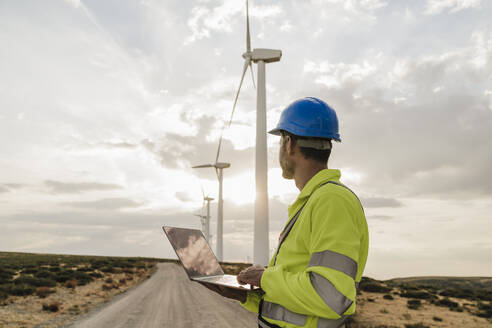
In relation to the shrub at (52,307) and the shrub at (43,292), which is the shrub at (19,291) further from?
the shrub at (52,307)

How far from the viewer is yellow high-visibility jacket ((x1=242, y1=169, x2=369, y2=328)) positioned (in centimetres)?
186

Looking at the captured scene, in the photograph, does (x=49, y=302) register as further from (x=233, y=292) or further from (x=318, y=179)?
(x=318, y=179)

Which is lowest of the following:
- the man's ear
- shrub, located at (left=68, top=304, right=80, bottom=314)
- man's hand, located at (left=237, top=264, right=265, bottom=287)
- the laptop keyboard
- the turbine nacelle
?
shrub, located at (left=68, top=304, right=80, bottom=314)

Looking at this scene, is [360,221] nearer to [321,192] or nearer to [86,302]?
[321,192]

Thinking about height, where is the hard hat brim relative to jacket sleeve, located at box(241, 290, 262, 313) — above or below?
above

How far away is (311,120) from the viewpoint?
2.45 m

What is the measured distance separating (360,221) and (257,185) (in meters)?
23.3

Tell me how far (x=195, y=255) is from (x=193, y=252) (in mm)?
31

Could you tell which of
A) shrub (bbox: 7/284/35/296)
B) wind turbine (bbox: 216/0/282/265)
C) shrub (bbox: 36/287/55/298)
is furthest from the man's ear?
shrub (bbox: 7/284/35/296)

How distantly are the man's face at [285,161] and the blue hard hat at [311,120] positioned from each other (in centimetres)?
11

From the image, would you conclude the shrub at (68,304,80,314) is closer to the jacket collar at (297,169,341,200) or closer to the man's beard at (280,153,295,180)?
the man's beard at (280,153,295,180)

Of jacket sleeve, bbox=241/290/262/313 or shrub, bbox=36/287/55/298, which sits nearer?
jacket sleeve, bbox=241/290/262/313

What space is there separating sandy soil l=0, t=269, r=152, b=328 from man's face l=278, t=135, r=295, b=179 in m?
14.1

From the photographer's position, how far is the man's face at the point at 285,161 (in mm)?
2541
